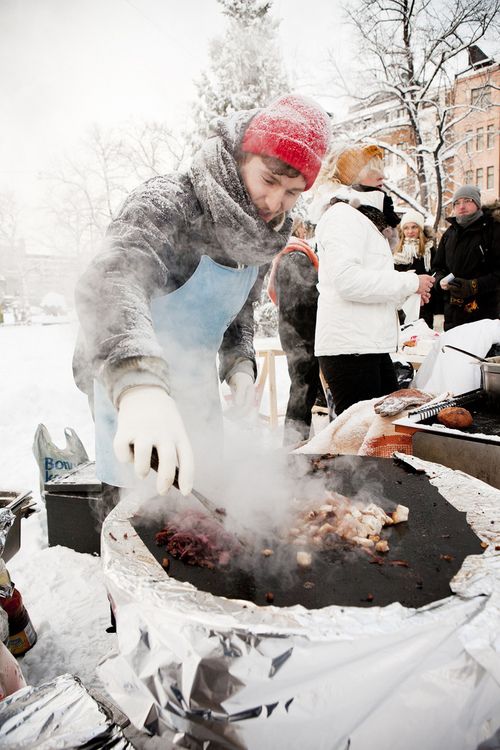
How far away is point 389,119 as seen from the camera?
12.9 m

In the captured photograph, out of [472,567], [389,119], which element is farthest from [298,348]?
[389,119]

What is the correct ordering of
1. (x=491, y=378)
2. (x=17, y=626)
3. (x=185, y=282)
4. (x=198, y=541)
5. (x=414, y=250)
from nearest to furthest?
(x=198, y=541) < (x=185, y=282) < (x=17, y=626) < (x=491, y=378) < (x=414, y=250)

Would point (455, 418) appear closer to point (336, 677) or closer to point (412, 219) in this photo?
point (336, 677)

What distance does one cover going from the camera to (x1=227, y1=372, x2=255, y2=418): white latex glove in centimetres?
213

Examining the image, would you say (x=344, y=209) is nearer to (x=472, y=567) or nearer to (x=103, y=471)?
(x=103, y=471)

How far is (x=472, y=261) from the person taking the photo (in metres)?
4.38

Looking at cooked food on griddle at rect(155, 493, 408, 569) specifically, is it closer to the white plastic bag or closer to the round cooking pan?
the round cooking pan

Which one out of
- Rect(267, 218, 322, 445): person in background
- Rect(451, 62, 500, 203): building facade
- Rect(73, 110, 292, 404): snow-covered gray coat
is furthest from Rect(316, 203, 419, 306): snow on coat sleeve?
Rect(451, 62, 500, 203): building facade

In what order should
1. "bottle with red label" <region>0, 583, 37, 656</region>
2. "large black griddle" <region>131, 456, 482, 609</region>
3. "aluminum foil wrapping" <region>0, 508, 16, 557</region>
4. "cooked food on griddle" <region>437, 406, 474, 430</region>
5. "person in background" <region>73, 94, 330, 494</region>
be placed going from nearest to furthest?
"large black griddle" <region>131, 456, 482, 609</region>
"person in background" <region>73, 94, 330, 494</region>
"aluminum foil wrapping" <region>0, 508, 16, 557</region>
"bottle with red label" <region>0, 583, 37, 656</region>
"cooked food on griddle" <region>437, 406, 474, 430</region>

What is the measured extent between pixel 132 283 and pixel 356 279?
1.66 metres

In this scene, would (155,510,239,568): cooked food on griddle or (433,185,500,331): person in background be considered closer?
(155,510,239,568): cooked food on griddle

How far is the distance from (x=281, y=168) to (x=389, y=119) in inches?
540

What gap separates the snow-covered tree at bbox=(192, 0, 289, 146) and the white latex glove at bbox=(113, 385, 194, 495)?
181cm

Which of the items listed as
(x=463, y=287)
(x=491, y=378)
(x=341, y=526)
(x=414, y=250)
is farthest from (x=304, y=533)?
(x=414, y=250)
